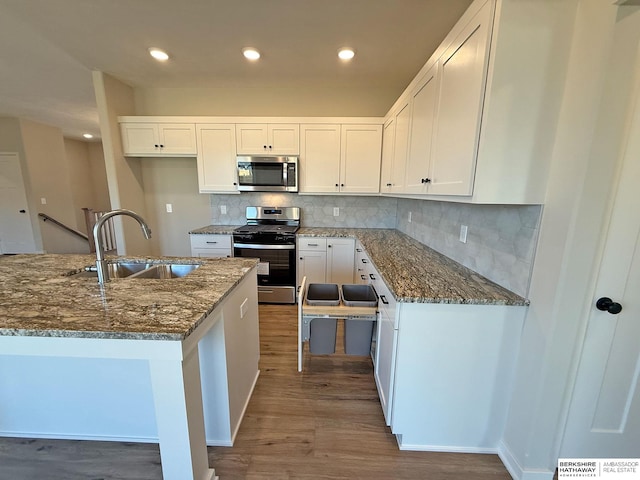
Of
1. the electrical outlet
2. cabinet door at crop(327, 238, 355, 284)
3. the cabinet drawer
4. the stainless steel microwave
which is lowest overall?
cabinet door at crop(327, 238, 355, 284)

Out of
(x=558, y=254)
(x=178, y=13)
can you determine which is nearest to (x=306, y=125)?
(x=178, y=13)

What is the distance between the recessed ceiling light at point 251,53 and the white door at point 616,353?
2.64 meters

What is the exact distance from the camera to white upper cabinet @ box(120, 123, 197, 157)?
10.3 feet

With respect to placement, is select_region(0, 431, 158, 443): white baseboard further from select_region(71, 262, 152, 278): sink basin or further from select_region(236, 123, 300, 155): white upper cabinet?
select_region(236, 123, 300, 155): white upper cabinet

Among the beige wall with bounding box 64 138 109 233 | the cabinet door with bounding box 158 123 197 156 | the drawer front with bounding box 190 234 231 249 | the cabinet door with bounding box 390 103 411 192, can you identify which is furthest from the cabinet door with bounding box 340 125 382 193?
the beige wall with bounding box 64 138 109 233

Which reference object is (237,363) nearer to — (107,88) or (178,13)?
(178,13)

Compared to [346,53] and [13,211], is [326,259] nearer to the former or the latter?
[346,53]

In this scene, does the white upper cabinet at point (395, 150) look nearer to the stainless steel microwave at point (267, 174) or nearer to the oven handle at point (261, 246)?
the stainless steel microwave at point (267, 174)

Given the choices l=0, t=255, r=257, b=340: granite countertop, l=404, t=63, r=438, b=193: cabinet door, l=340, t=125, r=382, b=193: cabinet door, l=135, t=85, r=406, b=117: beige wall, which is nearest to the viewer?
l=0, t=255, r=257, b=340: granite countertop

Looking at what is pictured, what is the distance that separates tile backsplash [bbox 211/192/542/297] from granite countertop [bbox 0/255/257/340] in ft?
4.74

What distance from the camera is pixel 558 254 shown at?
106cm

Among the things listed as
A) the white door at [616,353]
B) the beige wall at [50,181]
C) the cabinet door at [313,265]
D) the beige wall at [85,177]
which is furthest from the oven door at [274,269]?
the beige wall at [85,177]

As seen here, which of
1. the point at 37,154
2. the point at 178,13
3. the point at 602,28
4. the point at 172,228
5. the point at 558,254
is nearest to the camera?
the point at 602,28

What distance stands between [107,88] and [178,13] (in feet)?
5.87
